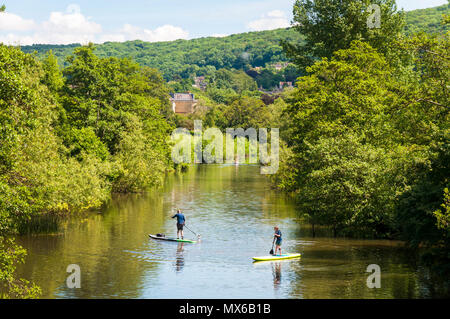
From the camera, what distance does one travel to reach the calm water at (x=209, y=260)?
1008 inches

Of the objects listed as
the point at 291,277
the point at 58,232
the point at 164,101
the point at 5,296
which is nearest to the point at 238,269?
the point at 291,277

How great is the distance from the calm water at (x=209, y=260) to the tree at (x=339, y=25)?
17509mm

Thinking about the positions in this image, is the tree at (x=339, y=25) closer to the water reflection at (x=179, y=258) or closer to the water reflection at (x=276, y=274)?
the water reflection at (x=179, y=258)

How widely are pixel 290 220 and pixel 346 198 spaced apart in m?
11.5

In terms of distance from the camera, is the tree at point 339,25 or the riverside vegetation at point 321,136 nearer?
the riverside vegetation at point 321,136

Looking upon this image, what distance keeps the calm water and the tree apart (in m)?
17.5

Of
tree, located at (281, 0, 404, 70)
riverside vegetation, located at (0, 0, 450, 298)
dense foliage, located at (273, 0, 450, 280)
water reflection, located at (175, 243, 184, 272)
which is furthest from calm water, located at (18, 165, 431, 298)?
tree, located at (281, 0, 404, 70)

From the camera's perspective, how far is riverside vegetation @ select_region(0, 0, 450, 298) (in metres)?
24.1

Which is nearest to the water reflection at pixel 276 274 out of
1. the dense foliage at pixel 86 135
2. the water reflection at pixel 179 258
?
the water reflection at pixel 179 258

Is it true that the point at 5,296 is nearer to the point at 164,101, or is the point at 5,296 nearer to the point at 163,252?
the point at 163,252

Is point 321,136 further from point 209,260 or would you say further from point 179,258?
point 179,258

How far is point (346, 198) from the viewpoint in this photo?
37.6 m

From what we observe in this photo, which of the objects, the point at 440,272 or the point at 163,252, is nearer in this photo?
the point at 440,272

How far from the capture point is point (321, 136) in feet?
138
